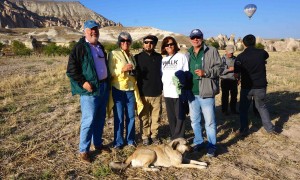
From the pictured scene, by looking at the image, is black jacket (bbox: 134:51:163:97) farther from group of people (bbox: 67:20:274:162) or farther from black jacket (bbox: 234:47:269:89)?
black jacket (bbox: 234:47:269:89)

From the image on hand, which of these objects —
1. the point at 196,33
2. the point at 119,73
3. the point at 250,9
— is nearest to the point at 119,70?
the point at 119,73

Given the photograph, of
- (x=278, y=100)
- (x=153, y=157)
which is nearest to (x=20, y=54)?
(x=278, y=100)

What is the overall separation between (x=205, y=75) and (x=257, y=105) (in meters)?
2.18

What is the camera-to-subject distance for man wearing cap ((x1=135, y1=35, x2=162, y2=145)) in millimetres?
5449

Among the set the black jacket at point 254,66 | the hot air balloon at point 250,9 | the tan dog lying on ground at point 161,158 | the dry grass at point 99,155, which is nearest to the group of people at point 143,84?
the dry grass at point 99,155

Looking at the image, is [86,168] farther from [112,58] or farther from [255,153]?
[255,153]

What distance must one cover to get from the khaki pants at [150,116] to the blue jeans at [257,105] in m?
2.05

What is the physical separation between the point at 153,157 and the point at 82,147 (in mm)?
1227

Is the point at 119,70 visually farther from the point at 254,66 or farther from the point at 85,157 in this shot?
the point at 254,66

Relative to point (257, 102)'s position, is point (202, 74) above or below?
above

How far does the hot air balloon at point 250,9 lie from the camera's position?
72.4 feet

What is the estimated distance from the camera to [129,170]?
4719mm

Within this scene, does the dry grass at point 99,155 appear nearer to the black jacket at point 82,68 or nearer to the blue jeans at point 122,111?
the blue jeans at point 122,111

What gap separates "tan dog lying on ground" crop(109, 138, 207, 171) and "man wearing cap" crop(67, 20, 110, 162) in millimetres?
767
